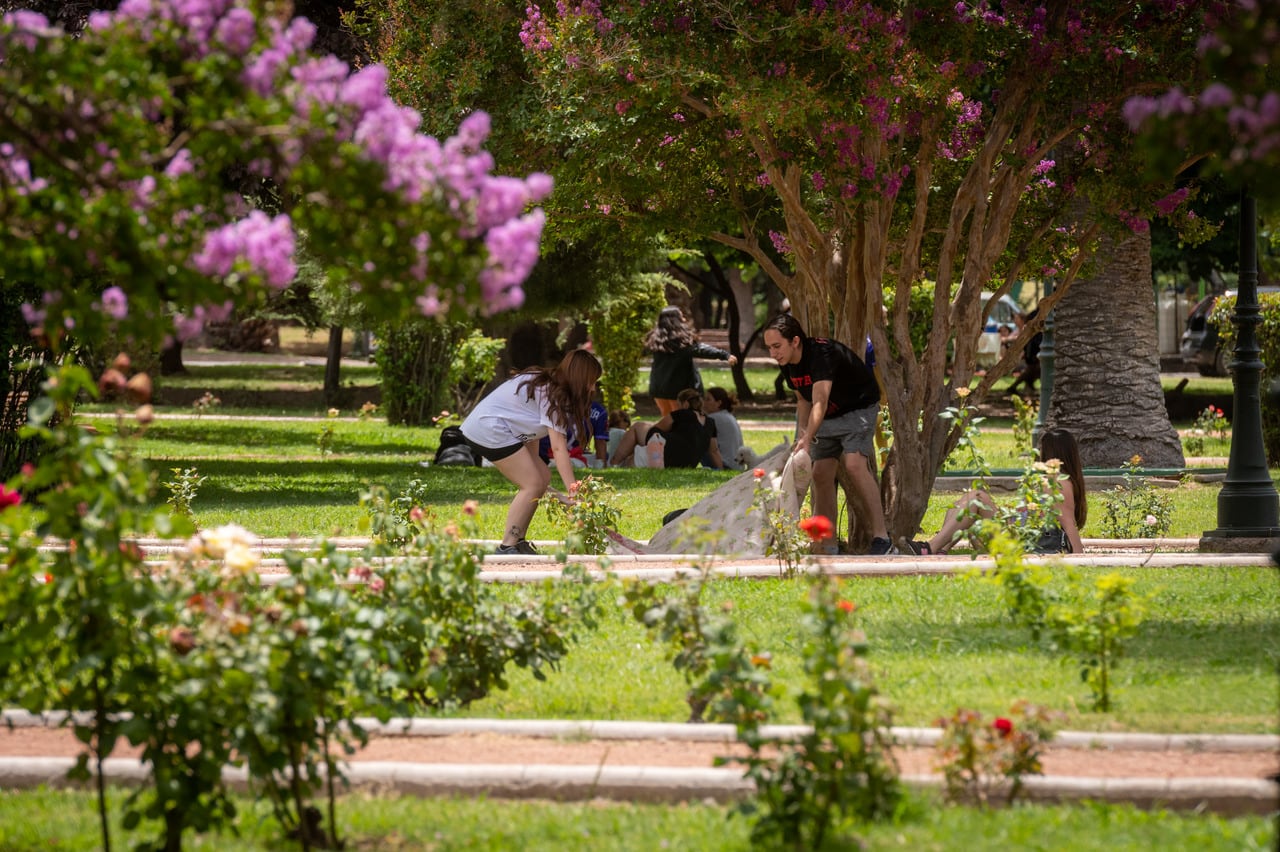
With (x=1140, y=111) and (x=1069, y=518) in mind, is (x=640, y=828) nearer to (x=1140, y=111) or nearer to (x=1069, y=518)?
(x=1140, y=111)

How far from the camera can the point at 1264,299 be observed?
1738 cm

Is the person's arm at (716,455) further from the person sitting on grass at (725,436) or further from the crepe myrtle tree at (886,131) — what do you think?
the crepe myrtle tree at (886,131)

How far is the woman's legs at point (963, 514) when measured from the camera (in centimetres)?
966

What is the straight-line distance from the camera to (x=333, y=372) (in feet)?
105

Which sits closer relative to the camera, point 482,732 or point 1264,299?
point 482,732

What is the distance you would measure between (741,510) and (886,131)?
8.37ft

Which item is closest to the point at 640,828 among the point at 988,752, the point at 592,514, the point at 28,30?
the point at 988,752

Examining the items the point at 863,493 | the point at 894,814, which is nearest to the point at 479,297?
the point at 894,814

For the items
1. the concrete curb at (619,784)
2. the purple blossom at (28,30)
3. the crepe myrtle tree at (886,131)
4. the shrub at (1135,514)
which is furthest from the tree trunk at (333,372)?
the purple blossom at (28,30)

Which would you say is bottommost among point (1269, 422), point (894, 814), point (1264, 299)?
point (894, 814)

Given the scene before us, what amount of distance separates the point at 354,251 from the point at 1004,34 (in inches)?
282

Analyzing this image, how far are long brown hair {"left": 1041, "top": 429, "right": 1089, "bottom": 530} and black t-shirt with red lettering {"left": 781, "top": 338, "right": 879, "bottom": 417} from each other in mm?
1133

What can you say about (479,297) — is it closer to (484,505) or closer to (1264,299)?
(484,505)

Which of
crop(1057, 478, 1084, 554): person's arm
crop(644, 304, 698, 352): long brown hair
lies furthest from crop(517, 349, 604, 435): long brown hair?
crop(644, 304, 698, 352): long brown hair
